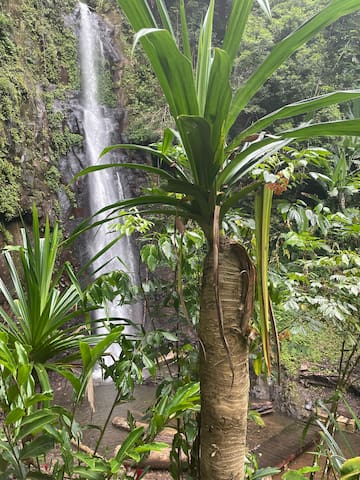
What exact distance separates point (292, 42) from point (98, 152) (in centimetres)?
652

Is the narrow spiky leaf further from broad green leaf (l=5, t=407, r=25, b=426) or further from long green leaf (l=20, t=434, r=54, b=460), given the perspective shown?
long green leaf (l=20, t=434, r=54, b=460)

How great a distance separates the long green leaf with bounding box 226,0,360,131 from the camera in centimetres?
69

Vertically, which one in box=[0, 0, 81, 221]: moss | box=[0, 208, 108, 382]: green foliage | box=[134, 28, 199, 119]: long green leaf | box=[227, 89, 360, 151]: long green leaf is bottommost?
box=[0, 208, 108, 382]: green foliage

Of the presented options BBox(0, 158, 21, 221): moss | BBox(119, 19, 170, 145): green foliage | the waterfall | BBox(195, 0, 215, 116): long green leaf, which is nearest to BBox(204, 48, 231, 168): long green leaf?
BBox(195, 0, 215, 116): long green leaf

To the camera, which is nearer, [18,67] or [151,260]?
[151,260]

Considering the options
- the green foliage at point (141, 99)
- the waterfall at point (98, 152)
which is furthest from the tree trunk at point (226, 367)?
the green foliage at point (141, 99)

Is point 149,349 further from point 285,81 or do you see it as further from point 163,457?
point 285,81

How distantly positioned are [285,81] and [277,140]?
6510mm

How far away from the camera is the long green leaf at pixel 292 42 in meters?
0.69

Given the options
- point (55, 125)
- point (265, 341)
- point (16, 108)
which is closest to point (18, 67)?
point (16, 108)

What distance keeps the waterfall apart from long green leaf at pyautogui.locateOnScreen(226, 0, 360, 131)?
4.90 metres

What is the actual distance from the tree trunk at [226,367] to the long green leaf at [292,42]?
0.33 meters

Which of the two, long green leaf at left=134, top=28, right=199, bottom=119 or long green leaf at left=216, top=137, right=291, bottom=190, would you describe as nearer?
long green leaf at left=134, top=28, right=199, bottom=119

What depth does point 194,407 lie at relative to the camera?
3.32ft
